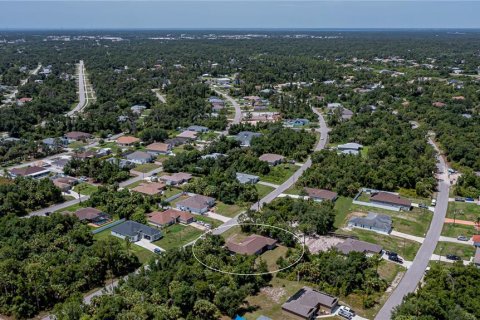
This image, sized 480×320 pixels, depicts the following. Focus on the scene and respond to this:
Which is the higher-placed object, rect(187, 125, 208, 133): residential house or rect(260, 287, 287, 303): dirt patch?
rect(187, 125, 208, 133): residential house

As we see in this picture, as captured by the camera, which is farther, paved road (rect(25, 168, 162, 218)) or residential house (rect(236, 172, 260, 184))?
residential house (rect(236, 172, 260, 184))

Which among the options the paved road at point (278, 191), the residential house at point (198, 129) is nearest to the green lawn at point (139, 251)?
the paved road at point (278, 191)

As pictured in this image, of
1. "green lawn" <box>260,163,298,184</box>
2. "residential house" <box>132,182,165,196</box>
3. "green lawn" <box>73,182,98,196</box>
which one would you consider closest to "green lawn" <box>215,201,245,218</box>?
"residential house" <box>132,182,165,196</box>

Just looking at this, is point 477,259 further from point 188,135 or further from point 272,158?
point 188,135

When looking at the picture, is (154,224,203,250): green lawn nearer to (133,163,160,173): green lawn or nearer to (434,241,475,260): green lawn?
(133,163,160,173): green lawn

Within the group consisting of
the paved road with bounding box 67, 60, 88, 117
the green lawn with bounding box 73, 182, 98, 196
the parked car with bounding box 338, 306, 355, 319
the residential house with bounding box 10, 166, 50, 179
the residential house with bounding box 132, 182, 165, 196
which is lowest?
the parked car with bounding box 338, 306, 355, 319

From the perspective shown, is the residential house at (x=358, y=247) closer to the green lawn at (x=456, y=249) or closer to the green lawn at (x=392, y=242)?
the green lawn at (x=392, y=242)

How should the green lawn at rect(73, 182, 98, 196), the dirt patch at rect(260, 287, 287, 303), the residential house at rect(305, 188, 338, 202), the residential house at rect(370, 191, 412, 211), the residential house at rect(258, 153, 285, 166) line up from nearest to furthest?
1. the dirt patch at rect(260, 287, 287, 303)
2. the residential house at rect(370, 191, 412, 211)
3. the residential house at rect(305, 188, 338, 202)
4. the green lawn at rect(73, 182, 98, 196)
5. the residential house at rect(258, 153, 285, 166)
